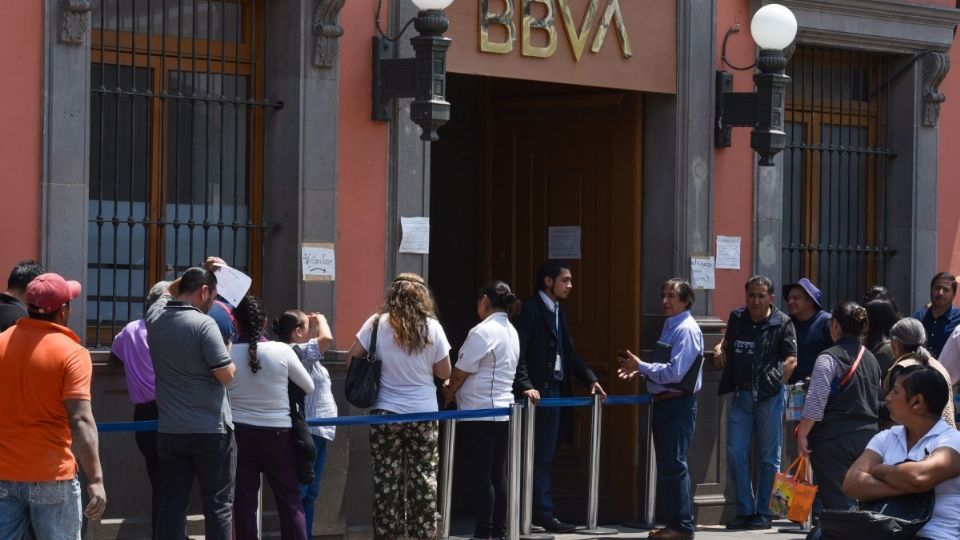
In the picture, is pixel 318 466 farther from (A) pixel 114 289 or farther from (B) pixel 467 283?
(B) pixel 467 283

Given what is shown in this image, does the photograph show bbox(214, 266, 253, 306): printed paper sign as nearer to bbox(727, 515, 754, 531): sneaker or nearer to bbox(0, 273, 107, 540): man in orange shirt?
bbox(0, 273, 107, 540): man in orange shirt

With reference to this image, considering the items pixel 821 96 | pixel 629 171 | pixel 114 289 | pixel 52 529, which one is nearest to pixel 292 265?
pixel 114 289

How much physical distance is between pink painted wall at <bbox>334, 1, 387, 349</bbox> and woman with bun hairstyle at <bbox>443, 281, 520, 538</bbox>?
0.79 metres

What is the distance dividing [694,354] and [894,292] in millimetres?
3271

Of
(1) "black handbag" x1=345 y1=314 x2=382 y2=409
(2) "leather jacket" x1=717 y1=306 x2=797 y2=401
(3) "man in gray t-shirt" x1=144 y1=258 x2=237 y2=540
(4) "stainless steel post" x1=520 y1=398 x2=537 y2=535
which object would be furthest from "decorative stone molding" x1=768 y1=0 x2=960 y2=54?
(3) "man in gray t-shirt" x1=144 y1=258 x2=237 y2=540

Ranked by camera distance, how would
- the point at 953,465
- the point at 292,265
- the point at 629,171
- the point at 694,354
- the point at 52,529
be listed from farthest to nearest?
the point at 629,171 < the point at 694,354 < the point at 292,265 < the point at 52,529 < the point at 953,465

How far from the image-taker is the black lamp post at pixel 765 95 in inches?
509

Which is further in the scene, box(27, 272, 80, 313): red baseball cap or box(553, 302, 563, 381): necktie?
box(553, 302, 563, 381): necktie

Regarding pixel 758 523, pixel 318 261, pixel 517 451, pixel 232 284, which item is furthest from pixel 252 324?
pixel 758 523

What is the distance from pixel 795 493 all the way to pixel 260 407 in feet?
11.1

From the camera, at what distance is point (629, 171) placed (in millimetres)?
13852

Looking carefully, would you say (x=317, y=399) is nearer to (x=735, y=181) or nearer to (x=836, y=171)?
(x=735, y=181)

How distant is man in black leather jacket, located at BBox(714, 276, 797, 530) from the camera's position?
13109 millimetres

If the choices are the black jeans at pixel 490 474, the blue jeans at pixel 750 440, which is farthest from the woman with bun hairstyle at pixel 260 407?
the blue jeans at pixel 750 440
